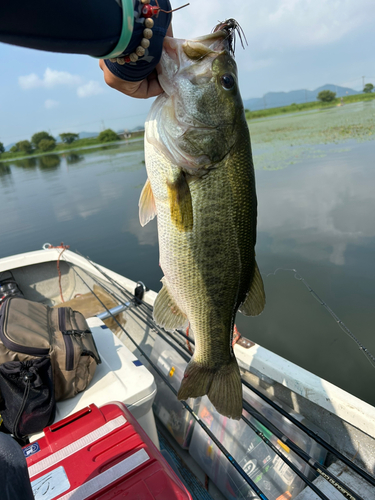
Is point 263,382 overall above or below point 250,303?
below

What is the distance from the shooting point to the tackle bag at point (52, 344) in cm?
200

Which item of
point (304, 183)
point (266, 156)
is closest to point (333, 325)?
point (304, 183)

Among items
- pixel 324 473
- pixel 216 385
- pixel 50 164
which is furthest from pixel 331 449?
pixel 50 164

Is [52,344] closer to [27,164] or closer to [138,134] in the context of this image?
[27,164]

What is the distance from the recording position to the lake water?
14.3 feet

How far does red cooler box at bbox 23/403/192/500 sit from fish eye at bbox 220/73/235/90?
179 centimetres

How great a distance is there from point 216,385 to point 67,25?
1514 mm

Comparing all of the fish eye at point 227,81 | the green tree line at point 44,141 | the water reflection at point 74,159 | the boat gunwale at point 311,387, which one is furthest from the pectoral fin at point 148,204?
the green tree line at point 44,141

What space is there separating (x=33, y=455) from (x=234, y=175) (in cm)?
180

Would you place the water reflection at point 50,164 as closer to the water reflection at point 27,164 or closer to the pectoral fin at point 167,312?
the water reflection at point 27,164

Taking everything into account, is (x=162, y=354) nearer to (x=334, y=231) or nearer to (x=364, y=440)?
(x=364, y=440)

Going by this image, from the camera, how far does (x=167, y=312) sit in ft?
5.31

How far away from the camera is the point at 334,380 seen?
146 inches

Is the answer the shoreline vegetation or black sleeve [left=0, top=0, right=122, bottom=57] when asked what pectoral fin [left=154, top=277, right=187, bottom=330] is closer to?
black sleeve [left=0, top=0, right=122, bottom=57]
